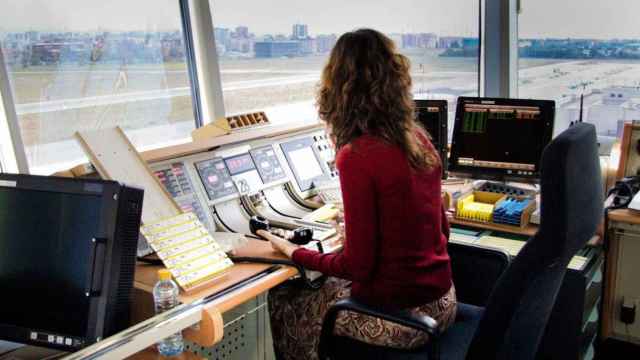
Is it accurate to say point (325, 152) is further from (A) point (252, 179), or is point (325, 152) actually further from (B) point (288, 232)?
(B) point (288, 232)

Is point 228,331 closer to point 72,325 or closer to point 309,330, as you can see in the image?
point 309,330

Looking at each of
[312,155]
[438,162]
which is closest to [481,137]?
[312,155]

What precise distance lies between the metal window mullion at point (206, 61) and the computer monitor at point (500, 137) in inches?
47.2

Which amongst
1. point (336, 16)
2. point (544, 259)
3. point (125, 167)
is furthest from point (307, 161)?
point (544, 259)

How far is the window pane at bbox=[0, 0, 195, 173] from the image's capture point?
7.55 feet

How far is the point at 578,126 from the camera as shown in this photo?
50.7 inches

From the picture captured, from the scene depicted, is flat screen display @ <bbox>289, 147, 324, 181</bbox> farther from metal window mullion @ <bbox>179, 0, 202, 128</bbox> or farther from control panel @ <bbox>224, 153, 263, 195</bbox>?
metal window mullion @ <bbox>179, 0, 202, 128</bbox>

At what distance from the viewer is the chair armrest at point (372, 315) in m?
1.37

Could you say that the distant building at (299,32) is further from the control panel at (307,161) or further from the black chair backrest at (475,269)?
the black chair backrest at (475,269)

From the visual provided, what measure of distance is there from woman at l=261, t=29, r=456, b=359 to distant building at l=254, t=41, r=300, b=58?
5.30ft

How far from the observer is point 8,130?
223 cm

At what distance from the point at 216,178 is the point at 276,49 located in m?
1.36

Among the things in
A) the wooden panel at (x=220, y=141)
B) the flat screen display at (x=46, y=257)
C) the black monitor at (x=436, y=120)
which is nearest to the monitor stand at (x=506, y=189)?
the black monitor at (x=436, y=120)

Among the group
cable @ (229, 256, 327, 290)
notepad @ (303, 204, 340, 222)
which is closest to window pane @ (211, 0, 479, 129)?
notepad @ (303, 204, 340, 222)
